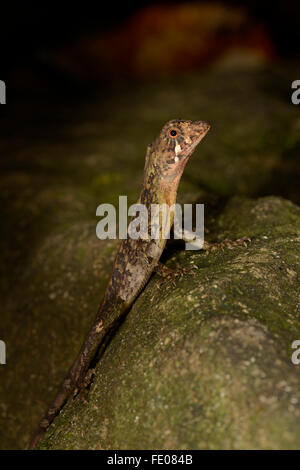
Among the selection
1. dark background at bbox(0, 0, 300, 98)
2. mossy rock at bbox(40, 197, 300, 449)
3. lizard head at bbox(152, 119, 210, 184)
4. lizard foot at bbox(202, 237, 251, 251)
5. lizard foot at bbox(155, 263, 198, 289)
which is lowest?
mossy rock at bbox(40, 197, 300, 449)

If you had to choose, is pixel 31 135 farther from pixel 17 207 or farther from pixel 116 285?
pixel 116 285

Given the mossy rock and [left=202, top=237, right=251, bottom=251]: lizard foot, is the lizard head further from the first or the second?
the mossy rock

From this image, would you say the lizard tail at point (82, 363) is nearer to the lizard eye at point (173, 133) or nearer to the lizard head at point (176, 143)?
the lizard head at point (176, 143)

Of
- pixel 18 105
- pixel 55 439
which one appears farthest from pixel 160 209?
pixel 18 105

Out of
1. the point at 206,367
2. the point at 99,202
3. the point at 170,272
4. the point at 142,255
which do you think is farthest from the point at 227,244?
the point at 99,202

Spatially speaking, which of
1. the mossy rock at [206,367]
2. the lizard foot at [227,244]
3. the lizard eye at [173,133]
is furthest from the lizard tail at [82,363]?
the lizard eye at [173,133]

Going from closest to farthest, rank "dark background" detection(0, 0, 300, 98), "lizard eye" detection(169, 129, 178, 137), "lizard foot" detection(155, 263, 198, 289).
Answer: "lizard foot" detection(155, 263, 198, 289)
"lizard eye" detection(169, 129, 178, 137)
"dark background" detection(0, 0, 300, 98)

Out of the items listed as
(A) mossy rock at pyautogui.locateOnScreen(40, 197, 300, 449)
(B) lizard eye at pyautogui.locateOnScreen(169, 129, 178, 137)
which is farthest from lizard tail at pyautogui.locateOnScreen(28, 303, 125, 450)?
(B) lizard eye at pyautogui.locateOnScreen(169, 129, 178, 137)
